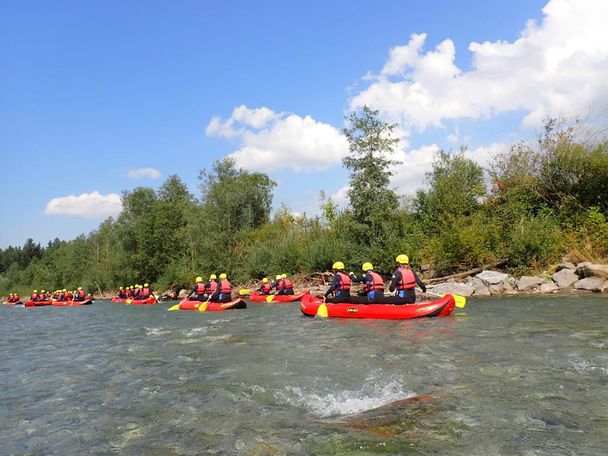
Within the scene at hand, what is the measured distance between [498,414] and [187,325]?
40.7 feet

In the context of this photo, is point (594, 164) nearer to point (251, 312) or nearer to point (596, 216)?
point (596, 216)

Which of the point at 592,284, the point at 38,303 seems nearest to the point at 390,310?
the point at 592,284

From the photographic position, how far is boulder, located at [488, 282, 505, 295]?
792 inches

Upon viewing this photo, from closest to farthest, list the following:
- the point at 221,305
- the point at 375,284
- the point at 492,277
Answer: the point at 375,284 < the point at 221,305 < the point at 492,277

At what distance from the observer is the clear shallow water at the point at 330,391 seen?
4809 millimetres

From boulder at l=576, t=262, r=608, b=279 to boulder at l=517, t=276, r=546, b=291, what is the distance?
144cm

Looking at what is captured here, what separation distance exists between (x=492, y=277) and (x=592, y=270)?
404 centimetres

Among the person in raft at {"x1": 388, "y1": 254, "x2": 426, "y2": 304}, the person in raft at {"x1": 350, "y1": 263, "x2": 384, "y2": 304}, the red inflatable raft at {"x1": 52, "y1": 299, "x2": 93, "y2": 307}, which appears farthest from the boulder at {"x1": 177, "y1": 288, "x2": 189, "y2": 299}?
the person in raft at {"x1": 388, "y1": 254, "x2": 426, "y2": 304}

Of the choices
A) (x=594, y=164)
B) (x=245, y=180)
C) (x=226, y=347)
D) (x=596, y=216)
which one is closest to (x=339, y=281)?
(x=226, y=347)

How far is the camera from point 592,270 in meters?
18.3

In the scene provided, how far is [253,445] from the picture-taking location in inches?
190

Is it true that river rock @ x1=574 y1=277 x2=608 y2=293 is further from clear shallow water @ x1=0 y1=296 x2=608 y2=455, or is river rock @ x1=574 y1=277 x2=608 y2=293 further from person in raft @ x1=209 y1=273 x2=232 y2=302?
person in raft @ x1=209 y1=273 x2=232 y2=302

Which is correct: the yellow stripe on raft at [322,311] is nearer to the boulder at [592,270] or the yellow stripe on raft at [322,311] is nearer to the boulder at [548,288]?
the boulder at [548,288]

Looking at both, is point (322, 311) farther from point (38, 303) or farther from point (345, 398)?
point (38, 303)
